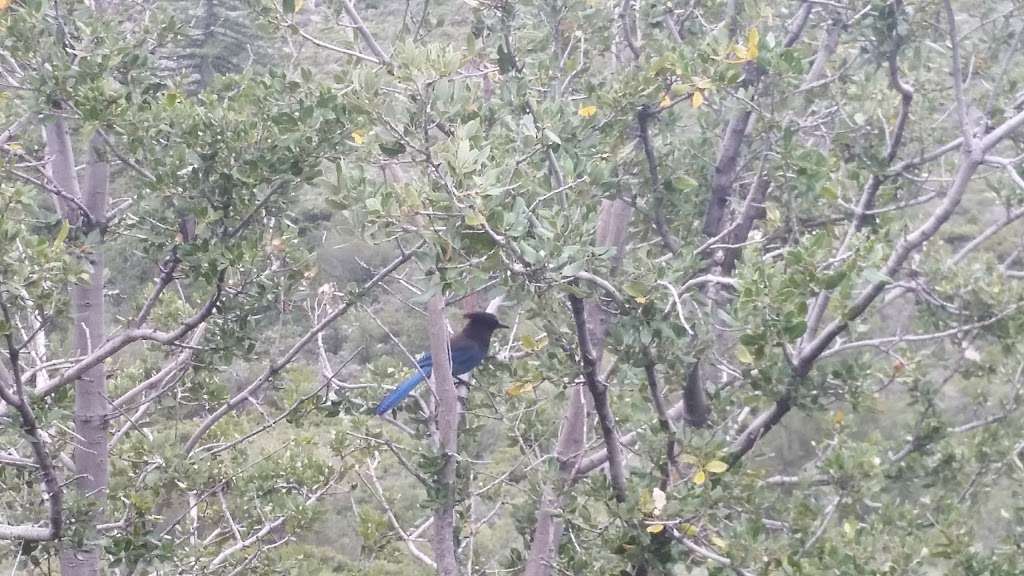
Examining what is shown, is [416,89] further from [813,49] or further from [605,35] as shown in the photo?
[813,49]

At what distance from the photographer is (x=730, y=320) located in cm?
305

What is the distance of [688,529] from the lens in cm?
332

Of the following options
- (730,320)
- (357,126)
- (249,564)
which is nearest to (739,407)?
(730,320)

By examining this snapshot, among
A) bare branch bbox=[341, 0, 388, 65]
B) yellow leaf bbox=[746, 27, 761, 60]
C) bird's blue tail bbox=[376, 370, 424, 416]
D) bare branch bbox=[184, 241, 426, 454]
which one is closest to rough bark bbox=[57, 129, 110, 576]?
bare branch bbox=[184, 241, 426, 454]

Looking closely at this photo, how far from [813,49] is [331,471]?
400 cm

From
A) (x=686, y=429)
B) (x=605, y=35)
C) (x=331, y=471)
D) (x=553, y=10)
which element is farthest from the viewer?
(x=331, y=471)

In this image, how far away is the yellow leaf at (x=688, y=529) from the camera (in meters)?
3.31

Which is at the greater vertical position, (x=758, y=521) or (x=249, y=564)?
(x=758, y=521)

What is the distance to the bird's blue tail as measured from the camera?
479 cm

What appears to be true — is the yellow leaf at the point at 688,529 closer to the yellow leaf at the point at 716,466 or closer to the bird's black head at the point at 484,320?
the yellow leaf at the point at 716,466

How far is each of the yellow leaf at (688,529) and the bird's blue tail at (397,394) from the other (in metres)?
1.79

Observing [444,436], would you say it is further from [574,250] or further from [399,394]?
[574,250]

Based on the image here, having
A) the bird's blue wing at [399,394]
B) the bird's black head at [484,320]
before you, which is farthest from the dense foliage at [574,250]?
the bird's black head at [484,320]

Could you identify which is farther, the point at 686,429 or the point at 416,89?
the point at 686,429
